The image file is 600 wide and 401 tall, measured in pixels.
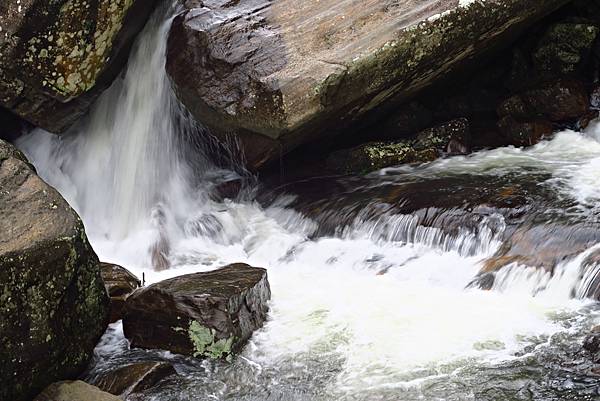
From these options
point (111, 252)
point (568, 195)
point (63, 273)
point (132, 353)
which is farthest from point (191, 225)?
point (568, 195)

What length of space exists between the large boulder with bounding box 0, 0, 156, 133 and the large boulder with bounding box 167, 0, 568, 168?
2.66 feet

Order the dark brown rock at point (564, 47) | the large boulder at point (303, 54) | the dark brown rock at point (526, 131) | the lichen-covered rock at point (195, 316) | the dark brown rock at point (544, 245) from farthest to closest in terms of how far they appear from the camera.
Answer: the dark brown rock at point (564, 47), the dark brown rock at point (526, 131), the large boulder at point (303, 54), the dark brown rock at point (544, 245), the lichen-covered rock at point (195, 316)

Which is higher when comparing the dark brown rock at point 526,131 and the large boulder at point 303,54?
the large boulder at point 303,54

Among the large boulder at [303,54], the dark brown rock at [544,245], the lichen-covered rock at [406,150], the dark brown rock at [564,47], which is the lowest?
the dark brown rock at [544,245]

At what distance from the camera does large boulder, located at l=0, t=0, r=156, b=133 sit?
7977mm

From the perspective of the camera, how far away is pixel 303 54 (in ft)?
28.3

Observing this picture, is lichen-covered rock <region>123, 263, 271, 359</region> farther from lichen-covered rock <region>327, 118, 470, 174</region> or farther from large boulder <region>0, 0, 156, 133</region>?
lichen-covered rock <region>327, 118, 470, 174</region>

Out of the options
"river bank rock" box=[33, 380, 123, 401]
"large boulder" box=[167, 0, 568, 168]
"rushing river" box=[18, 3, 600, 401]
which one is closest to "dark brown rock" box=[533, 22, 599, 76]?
"rushing river" box=[18, 3, 600, 401]

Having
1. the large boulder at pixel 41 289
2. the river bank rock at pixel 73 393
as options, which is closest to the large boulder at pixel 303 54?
the large boulder at pixel 41 289

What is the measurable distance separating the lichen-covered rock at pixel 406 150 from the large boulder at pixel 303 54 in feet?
2.77

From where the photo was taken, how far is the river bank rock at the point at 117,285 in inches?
275

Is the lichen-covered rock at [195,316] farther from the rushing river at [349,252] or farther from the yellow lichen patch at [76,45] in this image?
the yellow lichen patch at [76,45]

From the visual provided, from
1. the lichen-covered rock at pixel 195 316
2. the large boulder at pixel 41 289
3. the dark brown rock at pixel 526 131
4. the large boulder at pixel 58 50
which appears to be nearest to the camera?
the large boulder at pixel 41 289

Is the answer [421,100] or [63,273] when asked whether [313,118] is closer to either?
[421,100]
